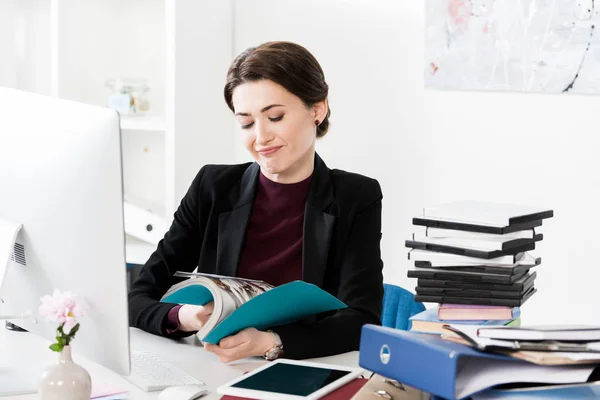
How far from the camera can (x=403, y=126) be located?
344cm

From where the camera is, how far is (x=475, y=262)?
1715 millimetres

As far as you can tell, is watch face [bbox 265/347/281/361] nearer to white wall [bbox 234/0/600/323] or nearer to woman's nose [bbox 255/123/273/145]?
woman's nose [bbox 255/123/273/145]

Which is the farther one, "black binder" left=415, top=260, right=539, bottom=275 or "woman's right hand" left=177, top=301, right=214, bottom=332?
"woman's right hand" left=177, top=301, right=214, bottom=332

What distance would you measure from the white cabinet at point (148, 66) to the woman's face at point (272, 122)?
140 cm

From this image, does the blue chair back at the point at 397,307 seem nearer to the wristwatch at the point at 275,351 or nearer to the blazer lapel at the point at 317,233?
the blazer lapel at the point at 317,233

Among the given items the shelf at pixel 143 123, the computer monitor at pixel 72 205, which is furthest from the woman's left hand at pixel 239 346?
the shelf at pixel 143 123

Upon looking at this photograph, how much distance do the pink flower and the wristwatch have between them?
20.3 inches

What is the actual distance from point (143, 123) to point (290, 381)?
2.19 m

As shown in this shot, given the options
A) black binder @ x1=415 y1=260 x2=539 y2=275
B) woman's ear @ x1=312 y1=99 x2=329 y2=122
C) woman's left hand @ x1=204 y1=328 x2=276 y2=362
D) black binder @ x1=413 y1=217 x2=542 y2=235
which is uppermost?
woman's ear @ x1=312 y1=99 x2=329 y2=122

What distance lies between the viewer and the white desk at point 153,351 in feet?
5.45

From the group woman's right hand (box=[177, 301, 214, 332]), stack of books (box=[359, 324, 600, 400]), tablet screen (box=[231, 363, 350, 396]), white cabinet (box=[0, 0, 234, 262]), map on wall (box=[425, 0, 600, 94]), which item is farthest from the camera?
white cabinet (box=[0, 0, 234, 262])

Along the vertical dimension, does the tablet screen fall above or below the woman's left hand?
below

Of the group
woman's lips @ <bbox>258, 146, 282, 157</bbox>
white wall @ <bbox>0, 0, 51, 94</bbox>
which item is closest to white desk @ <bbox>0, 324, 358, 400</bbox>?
woman's lips @ <bbox>258, 146, 282, 157</bbox>

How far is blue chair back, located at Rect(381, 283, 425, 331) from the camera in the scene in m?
2.31
